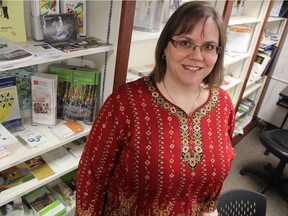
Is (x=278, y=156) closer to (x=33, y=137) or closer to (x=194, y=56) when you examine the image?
(x=194, y=56)

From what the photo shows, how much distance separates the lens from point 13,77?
119cm

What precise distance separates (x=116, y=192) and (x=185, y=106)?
0.47 m

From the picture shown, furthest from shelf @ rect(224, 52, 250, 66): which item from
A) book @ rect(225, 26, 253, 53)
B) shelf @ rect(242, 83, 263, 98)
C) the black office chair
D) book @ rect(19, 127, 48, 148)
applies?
book @ rect(19, 127, 48, 148)

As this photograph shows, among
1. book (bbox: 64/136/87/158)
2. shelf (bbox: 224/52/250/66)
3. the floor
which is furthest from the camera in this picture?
the floor

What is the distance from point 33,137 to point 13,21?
0.50 metres

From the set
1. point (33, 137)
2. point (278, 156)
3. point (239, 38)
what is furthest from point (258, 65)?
point (33, 137)

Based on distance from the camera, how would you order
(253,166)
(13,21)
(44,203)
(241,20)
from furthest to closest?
(253,166), (241,20), (44,203), (13,21)

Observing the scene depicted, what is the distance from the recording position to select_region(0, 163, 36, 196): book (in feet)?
4.03

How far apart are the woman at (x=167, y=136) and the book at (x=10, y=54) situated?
1.11 feet

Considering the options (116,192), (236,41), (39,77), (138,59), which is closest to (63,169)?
(116,192)

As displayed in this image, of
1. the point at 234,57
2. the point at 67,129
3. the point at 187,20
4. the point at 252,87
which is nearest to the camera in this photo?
the point at 187,20

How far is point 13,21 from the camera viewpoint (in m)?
1.09

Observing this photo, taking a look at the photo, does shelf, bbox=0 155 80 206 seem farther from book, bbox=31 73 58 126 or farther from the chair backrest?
the chair backrest

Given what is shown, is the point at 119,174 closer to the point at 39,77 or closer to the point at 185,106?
the point at 185,106
